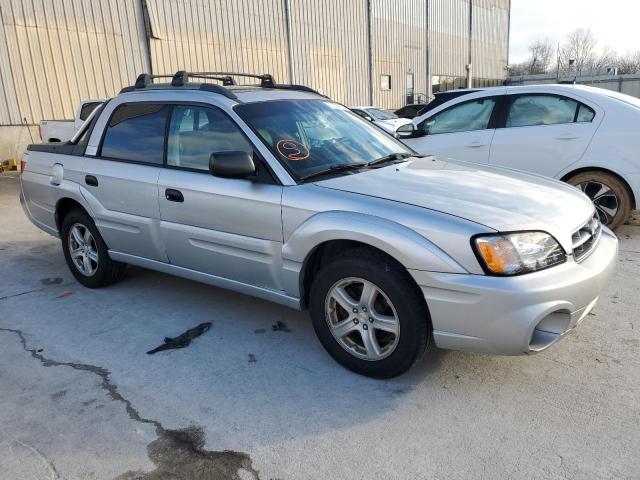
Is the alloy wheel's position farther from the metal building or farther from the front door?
the metal building

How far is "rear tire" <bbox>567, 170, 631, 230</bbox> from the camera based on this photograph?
5551 millimetres

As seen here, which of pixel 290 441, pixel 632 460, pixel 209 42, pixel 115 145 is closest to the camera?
pixel 632 460

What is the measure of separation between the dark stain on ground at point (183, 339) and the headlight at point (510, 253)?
7.02 feet

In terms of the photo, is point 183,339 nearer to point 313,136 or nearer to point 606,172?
point 313,136

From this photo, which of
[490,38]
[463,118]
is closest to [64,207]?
[463,118]

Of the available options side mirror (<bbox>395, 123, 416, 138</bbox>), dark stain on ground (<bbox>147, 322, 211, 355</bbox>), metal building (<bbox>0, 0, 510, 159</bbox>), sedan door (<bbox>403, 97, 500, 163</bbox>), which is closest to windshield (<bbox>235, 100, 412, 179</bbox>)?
dark stain on ground (<bbox>147, 322, 211, 355</bbox>)

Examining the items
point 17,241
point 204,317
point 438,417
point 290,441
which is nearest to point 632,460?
point 438,417

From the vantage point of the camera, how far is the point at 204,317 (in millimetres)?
4039

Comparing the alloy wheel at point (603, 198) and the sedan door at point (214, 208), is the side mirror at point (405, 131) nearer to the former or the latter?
the alloy wheel at point (603, 198)

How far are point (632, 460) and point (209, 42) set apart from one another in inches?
681

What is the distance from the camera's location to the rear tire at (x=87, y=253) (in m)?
4.56

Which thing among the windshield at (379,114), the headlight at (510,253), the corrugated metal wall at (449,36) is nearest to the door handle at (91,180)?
the headlight at (510,253)

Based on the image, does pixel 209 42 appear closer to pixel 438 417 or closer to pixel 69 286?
pixel 69 286

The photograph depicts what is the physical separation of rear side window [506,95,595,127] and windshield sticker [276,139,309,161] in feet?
12.2
